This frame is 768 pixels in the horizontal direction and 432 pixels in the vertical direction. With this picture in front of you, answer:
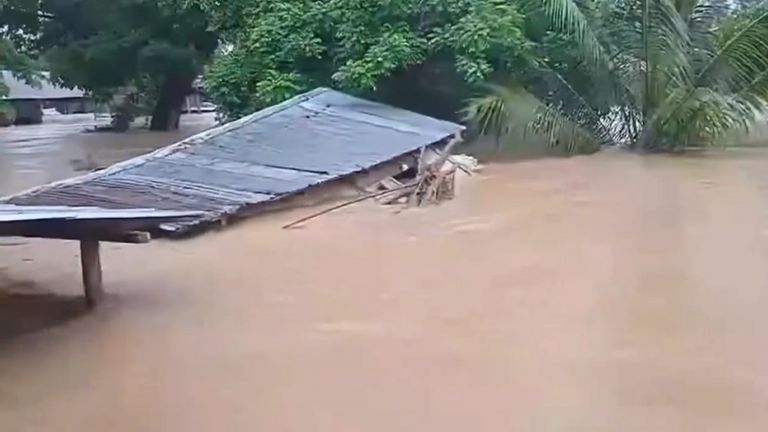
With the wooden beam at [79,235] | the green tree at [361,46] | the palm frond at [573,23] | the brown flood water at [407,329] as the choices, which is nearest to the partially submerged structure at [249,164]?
the wooden beam at [79,235]

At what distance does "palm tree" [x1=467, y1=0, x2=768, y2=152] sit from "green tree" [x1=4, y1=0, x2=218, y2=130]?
5.26 metres

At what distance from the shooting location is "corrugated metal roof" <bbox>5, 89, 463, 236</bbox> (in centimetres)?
696

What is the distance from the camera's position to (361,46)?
12039 mm

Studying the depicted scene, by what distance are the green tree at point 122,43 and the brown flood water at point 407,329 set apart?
8.88 metres

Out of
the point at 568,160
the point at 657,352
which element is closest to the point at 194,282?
the point at 657,352

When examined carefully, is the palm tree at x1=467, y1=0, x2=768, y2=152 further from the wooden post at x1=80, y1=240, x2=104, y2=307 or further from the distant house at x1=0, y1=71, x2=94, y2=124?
the distant house at x1=0, y1=71, x2=94, y2=124

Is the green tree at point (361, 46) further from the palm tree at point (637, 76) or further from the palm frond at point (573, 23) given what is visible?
the palm tree at point (637, 76)

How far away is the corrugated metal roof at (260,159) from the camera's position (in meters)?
6.96

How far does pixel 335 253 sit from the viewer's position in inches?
247

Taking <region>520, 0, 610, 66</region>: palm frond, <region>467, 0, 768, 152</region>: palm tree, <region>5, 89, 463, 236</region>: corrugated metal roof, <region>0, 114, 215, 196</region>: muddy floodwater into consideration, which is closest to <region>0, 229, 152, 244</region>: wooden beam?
<region>5, 89, 463, 236</region>: corrugated metal roof

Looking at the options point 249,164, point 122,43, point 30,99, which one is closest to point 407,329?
point 249,164

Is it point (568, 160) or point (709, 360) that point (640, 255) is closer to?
point (709, 360)

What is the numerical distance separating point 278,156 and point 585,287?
4.26 metres

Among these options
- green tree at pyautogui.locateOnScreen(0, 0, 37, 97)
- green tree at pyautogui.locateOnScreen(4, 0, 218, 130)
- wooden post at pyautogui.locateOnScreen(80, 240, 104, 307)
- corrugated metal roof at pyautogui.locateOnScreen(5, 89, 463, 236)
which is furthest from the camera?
green tree at pyautogui.locateOnScreen(0, 0, 37, 97)
